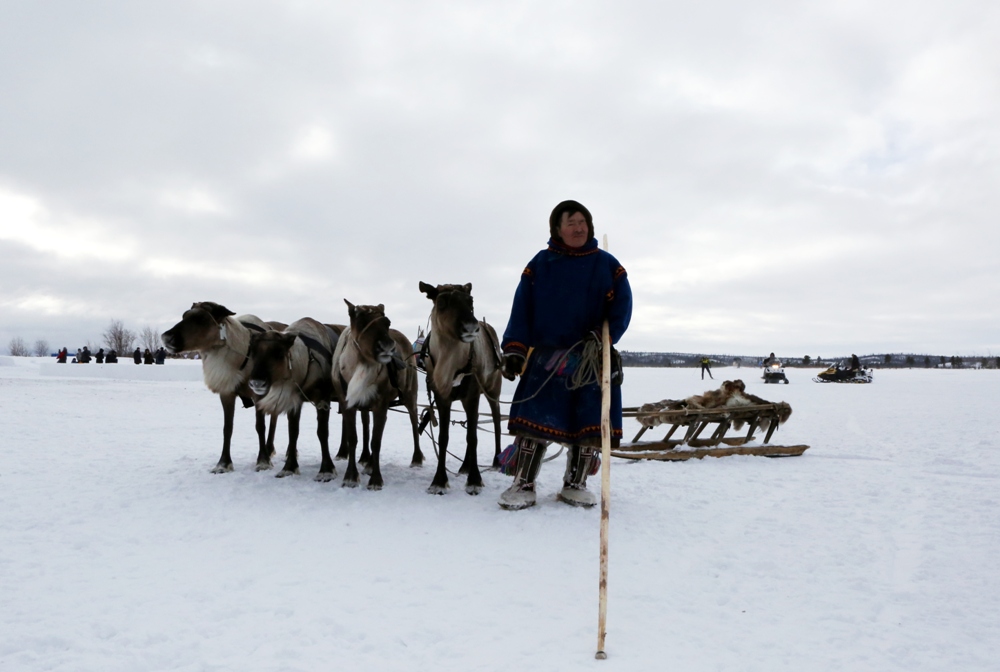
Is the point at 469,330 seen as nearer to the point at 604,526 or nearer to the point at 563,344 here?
the point at 563,344

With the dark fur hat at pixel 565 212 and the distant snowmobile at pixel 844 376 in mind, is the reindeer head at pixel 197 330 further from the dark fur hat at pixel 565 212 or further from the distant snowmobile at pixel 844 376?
the distant snowmobile at pixel 844 376

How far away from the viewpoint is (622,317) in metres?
5.20

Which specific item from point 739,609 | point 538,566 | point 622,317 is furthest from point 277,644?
point 622,317

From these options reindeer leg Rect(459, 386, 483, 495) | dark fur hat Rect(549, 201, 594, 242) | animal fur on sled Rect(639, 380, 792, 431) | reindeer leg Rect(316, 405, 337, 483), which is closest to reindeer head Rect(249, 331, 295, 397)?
reindeer leg Rect(316, 405, 337, 483)

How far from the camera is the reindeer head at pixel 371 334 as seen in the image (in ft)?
18.7

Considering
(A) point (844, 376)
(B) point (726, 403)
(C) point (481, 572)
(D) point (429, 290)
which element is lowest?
(C) point (481, 572)

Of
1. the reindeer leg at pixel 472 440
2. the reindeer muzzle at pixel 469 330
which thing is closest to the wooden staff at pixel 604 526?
the reindeer muzzle at pixel 469 330

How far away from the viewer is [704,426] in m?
9.24

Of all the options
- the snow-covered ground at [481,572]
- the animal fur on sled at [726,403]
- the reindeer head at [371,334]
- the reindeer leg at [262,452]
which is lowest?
the snow-covered ground at [481,572]

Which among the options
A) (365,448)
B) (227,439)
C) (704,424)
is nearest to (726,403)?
(704,424)

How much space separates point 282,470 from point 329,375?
1127 mm

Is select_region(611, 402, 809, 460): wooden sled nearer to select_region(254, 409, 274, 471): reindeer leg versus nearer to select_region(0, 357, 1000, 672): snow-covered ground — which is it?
select_region(0, 357, 1000, 672): snow-covered ground

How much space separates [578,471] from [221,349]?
399cm

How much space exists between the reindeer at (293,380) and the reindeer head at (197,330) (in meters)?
0.42
